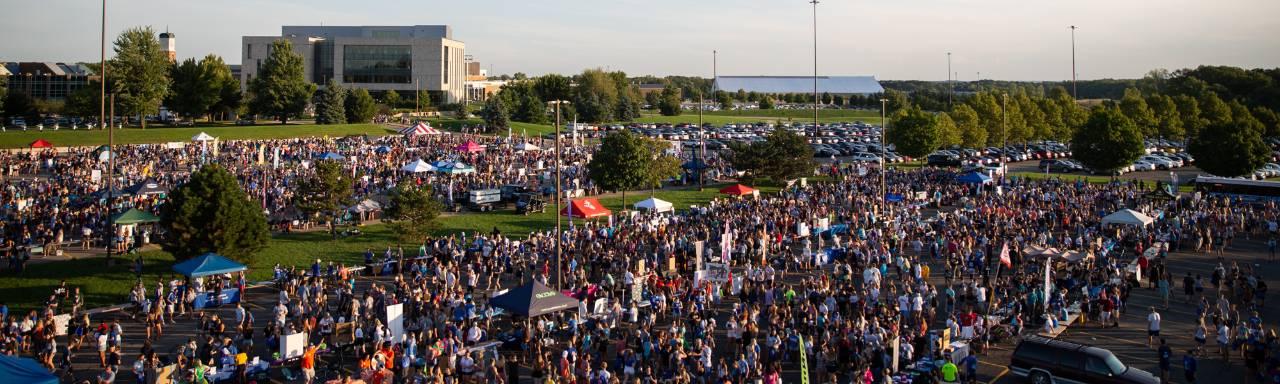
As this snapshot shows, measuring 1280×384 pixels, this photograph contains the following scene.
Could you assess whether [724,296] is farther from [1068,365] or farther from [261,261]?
[261,261]

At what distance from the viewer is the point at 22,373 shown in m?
13.8

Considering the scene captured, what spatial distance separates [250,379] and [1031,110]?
72.3 meters

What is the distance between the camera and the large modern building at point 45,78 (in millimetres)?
134875

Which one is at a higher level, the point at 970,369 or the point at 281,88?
the point at 281,88

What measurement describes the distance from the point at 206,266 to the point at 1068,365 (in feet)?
66.1

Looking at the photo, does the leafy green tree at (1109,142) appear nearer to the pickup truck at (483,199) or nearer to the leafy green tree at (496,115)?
the pickup truck at (483,199)

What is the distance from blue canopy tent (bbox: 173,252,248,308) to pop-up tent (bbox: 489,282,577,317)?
8502mm

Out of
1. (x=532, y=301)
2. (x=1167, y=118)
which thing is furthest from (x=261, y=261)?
(x=1167, y=118)

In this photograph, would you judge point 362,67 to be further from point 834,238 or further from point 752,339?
point 752,339

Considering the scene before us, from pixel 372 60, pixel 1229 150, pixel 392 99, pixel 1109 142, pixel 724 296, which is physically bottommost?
pixel 724 296

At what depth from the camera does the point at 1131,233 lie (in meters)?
34.0

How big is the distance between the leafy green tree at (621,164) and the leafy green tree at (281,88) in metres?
54.3

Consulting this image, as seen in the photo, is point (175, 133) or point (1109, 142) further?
point (175, 133)

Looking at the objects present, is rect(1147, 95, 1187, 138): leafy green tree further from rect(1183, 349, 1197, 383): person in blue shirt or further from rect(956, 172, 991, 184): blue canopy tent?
rect(1183, 349, 1197, 383): person in blue shirt
